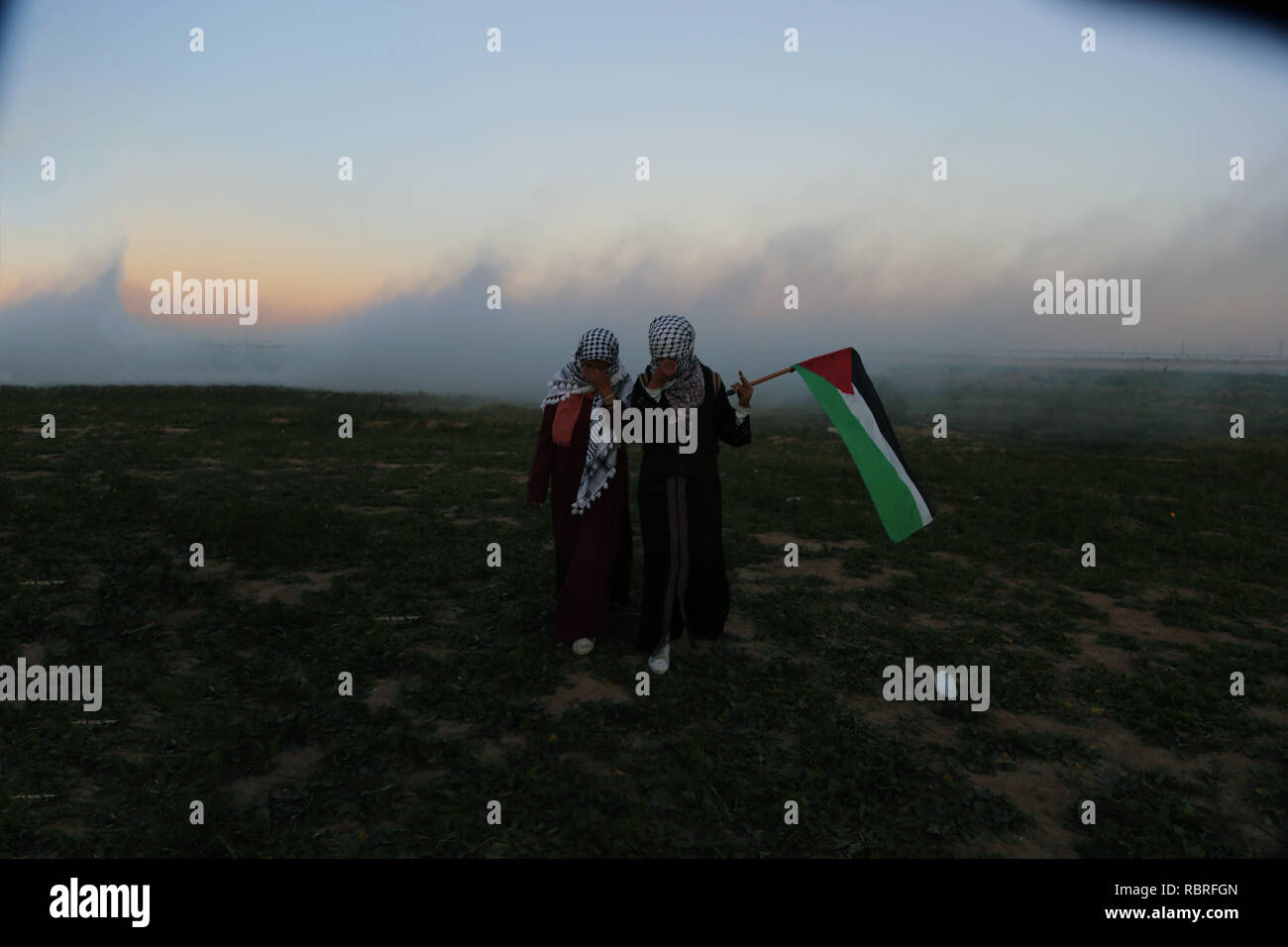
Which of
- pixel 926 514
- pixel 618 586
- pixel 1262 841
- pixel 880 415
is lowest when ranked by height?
pixel 1262 841

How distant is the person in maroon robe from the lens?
5828 mm

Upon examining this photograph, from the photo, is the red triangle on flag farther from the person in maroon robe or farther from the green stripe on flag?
the person in maroon robe

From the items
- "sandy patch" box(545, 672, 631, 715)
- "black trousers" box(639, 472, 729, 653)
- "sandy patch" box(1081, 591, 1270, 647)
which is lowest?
"sandy patch" box(545, 672, 631, 715)

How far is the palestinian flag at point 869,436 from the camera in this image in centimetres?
542

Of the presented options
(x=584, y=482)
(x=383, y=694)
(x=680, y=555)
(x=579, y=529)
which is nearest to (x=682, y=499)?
(x=680, y=555)

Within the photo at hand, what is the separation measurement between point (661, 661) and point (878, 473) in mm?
2223

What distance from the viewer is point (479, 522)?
10.5m

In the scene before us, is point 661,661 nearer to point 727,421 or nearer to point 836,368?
point 727,421

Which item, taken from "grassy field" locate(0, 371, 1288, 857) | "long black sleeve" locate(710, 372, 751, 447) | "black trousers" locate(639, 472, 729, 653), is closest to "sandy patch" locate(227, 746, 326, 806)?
"grassy field" locate(0, 371, 1288, 857)

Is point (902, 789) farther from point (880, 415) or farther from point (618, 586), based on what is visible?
point (618, 586)

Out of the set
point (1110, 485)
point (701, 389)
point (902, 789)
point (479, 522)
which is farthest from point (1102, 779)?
point (1110, 485)

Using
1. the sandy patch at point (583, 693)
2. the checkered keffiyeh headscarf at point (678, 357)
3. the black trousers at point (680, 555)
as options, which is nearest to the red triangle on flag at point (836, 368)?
the checkered keffiyeh headscarf at point (678, 357)

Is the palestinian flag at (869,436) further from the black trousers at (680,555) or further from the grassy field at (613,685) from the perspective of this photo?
the grassy field at (613,685)
